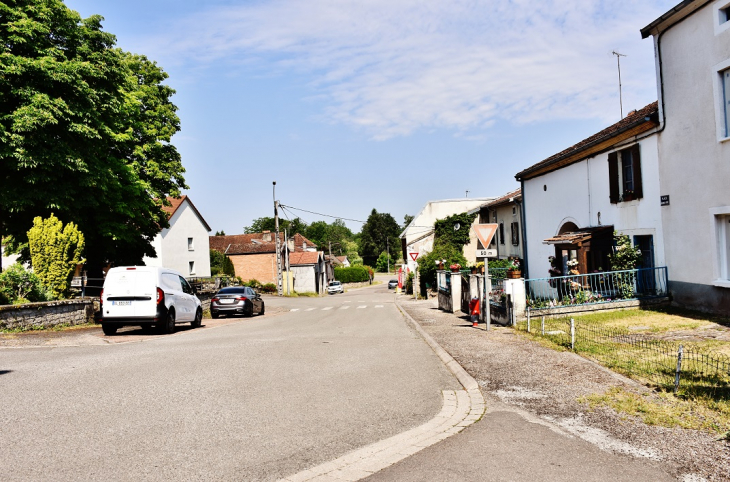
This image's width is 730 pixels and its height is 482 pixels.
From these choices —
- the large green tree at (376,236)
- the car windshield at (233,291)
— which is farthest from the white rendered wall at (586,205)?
the large green tree at (376,236)

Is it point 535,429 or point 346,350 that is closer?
point 535,429

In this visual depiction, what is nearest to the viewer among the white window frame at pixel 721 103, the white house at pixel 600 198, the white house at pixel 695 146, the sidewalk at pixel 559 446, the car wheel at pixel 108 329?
the sidewalk at pixel 559 446

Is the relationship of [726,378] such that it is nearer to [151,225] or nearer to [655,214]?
[655,214]

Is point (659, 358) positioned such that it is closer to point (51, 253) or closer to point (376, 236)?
point (51, 253)

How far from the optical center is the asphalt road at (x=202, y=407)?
4.68 metres

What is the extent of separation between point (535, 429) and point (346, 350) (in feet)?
20.0

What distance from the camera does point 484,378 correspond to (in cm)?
820

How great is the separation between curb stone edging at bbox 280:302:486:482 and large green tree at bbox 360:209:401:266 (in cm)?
14147

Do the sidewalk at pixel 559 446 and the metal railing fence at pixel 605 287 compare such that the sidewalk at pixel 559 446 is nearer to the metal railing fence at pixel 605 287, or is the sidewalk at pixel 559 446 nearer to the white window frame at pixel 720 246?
the white window frame at pixel 720 246

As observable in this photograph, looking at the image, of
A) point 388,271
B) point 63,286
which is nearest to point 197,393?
point 63,286

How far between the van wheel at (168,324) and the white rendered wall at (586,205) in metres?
14.2

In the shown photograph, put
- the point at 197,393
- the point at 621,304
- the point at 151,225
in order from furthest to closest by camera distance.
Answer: the point at 151,225, the point at 621,304, the point at 197,393

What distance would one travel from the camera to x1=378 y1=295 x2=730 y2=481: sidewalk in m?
4.42

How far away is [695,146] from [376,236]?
136 meters
